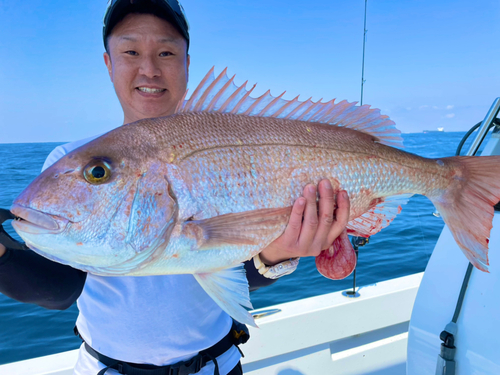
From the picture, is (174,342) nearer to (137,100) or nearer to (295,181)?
(295,181)

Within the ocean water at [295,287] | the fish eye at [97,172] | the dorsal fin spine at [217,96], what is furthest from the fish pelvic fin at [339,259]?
the ocean water at [295,287]

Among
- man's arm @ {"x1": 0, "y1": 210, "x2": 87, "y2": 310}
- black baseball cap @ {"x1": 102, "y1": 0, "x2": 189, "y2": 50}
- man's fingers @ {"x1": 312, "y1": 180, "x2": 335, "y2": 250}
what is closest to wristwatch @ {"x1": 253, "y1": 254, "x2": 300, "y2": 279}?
man's fingers @ {"x1": 312, "y1": 180, "x2": 335, "y2": 250}

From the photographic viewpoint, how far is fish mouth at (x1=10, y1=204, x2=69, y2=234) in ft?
3.45

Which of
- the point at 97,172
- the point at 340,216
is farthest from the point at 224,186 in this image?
the point at 340,216

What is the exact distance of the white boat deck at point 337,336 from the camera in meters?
3.02

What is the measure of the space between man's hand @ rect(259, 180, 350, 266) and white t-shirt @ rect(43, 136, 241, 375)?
18.3 inches

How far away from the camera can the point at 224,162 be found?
1293 mm

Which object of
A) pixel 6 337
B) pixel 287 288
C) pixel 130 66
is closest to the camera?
pixel 130 66

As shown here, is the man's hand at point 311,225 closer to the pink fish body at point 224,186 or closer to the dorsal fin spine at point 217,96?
the pink fish body at point 224,186

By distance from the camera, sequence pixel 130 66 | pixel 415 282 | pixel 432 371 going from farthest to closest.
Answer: pixel 415 282 < pixel 432 371 < pixel 130 66

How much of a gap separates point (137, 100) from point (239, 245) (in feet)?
3.68

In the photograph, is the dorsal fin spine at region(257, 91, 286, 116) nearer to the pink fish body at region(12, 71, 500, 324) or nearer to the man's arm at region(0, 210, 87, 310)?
the pink fish body at region(12, 71, 500, 324)

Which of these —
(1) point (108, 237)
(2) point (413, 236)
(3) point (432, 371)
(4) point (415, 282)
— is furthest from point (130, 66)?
(2) point (413, 236)

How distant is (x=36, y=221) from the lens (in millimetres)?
1061
